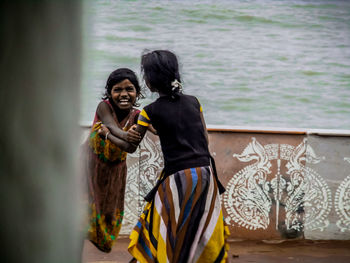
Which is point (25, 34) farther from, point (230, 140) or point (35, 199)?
point (230, 140)

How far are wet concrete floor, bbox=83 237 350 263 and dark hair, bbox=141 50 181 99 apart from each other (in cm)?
178

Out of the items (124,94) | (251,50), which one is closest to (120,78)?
(124,94)

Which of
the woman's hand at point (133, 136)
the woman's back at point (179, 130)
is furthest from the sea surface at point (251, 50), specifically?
the woman's back at point (179, 130)

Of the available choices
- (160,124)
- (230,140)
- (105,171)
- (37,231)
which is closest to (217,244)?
(160,124)

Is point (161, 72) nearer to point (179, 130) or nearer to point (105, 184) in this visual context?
point (179, 130)

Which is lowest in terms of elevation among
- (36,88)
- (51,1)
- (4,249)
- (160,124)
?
(160,124)

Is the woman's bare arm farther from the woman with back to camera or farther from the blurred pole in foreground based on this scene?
the blurred pole in foreground

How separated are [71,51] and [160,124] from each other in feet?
6.13

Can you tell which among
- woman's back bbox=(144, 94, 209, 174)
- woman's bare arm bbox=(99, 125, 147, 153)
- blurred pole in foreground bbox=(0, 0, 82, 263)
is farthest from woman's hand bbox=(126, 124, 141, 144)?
blurred pole in foreground bbox=(0, 0, 82, 263)

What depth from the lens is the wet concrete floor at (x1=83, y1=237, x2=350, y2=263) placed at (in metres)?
3.88

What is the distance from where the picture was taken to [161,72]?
2520 millimetres

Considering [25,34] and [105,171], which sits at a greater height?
[25,34]

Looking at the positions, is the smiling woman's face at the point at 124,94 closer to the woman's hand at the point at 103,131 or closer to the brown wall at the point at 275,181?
the woman's hand at the point at 103,131

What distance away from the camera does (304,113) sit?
6.83 metres
